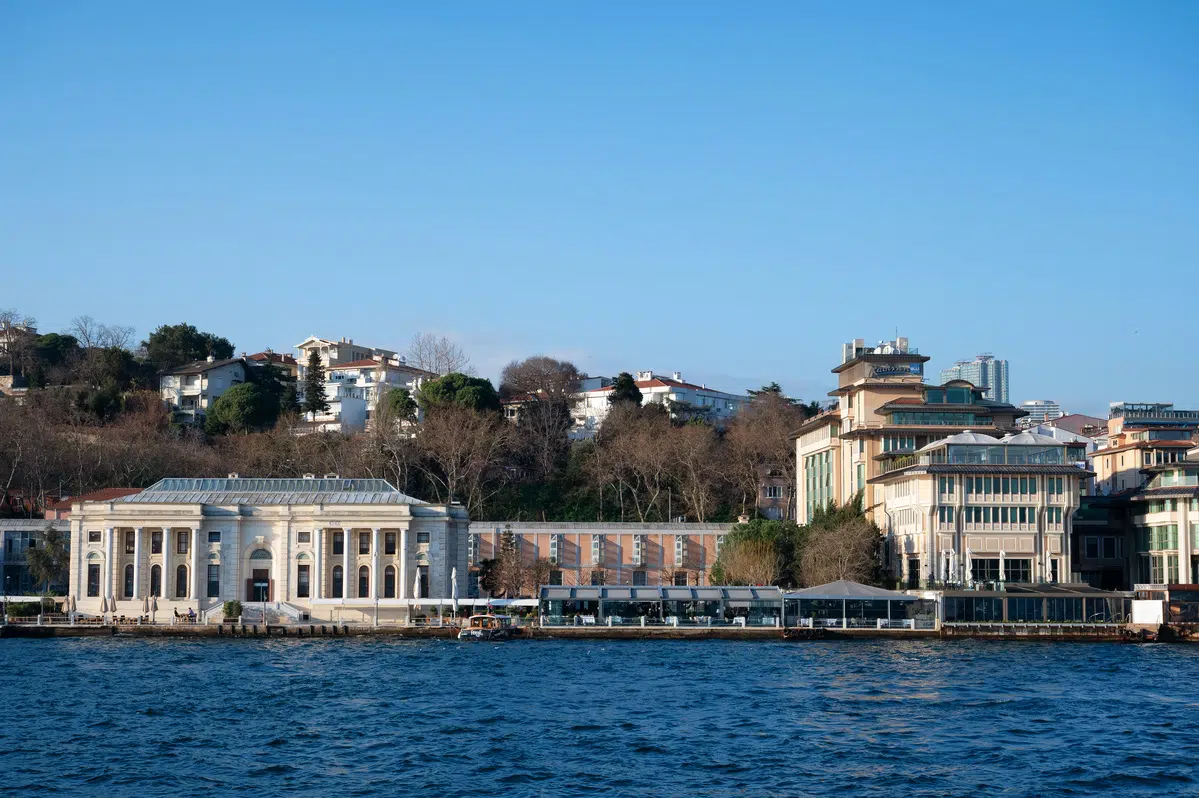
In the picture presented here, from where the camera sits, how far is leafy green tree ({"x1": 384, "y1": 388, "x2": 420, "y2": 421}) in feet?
356

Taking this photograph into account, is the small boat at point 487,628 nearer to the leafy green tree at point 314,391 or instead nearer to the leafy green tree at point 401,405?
the leafy green tree at point 401,405

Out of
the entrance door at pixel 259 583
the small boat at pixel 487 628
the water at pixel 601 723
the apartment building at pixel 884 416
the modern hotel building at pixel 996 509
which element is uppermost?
the apartment building at pixel 884 416

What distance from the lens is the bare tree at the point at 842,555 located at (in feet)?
258

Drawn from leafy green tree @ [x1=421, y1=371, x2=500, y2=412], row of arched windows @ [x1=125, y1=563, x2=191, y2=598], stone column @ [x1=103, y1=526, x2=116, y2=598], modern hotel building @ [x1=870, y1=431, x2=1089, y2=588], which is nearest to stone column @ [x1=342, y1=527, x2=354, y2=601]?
row of arched windows @ [x1=125, y1=563, x2=191, y2=598]

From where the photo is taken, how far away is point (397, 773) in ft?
115

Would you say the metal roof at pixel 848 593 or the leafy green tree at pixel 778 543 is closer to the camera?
the metal roof at pixel 848 593

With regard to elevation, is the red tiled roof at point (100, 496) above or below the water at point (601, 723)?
above

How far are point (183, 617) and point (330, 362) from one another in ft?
218

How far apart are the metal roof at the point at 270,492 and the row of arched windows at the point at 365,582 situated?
12.2 ft

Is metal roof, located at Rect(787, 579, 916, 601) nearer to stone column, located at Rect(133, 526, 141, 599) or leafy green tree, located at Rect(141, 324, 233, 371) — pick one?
stone column, located at Rect(133, 526, 141, 599)

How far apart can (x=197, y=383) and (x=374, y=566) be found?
47.2 meters

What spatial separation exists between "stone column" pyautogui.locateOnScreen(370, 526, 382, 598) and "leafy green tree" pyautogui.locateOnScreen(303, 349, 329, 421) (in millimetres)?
36588

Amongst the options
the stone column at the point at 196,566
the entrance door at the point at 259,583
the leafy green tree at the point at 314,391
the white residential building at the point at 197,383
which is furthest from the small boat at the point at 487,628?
the white residential building at the point at 197,383

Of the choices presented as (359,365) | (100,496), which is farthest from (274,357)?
(100,496)
